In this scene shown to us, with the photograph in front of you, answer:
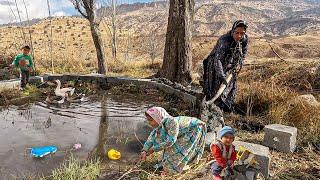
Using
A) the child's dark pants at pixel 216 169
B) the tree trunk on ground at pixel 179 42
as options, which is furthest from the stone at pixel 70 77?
the child's dark pants at pixel 216 169

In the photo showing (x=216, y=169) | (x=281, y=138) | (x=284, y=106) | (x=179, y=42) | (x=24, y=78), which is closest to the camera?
(x=216, y=169)

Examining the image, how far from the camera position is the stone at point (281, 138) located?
4.02m

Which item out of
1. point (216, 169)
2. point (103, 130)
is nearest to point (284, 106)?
point (216, 169)

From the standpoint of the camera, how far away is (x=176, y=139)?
3.46m

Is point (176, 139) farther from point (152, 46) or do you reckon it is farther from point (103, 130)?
point (152, 46)

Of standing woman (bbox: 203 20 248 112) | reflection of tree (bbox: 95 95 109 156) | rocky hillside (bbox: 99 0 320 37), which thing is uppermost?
rocky hillside (bbox: 99 0 320 37)

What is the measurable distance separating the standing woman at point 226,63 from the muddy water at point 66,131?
1480 millimetres

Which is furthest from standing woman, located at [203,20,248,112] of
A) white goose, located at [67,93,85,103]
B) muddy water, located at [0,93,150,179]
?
white goose, located at [67,93,85,103]

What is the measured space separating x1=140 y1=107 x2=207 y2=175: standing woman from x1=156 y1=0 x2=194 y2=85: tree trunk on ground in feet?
16.7

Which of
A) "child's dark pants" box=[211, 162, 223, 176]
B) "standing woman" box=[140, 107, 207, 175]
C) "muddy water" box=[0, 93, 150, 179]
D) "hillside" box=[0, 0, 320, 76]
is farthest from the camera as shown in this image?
"hillside" box=[0, 0, 320, 76]

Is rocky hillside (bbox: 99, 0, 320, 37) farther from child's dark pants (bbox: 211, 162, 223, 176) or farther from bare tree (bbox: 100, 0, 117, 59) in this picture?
child's dark pants (bbox: 211, 162, 223, 176)

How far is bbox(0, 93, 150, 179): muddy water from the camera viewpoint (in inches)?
152

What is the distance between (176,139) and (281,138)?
166 cm

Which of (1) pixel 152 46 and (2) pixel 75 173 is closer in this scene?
(2) pixel 75 173
